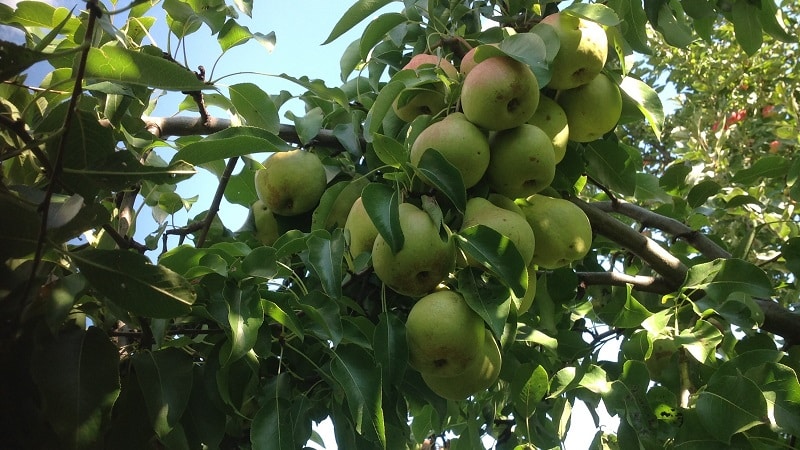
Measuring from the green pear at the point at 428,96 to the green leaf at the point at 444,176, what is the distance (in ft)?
1.01

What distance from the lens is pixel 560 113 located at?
161 cm

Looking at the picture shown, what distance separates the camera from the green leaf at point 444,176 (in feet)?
4.35

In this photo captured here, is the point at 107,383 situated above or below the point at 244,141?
below

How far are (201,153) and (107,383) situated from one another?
1.43 feet

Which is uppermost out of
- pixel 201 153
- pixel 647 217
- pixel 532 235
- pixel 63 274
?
pixel 201 153

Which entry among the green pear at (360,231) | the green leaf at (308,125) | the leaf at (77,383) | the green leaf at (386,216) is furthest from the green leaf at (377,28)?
the leaf at (77,383)

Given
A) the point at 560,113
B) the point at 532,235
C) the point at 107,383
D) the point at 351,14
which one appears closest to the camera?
the point at 107,383

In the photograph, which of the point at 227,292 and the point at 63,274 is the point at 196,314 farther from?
the point at 63,274

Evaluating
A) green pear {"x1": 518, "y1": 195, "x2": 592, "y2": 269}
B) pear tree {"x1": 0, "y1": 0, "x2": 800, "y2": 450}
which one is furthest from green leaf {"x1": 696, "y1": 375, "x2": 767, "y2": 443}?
green pear {"x1": 518, "y1": 195, "x2": 592, "y2": 269}

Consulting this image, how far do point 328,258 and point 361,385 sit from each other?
0.25m

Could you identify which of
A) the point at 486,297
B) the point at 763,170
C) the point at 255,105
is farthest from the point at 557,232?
the point at 763,170

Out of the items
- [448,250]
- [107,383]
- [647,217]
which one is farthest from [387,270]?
[647,217]

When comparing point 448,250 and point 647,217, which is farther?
point 647,217

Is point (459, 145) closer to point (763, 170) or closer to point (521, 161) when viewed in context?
point (521, 161)
